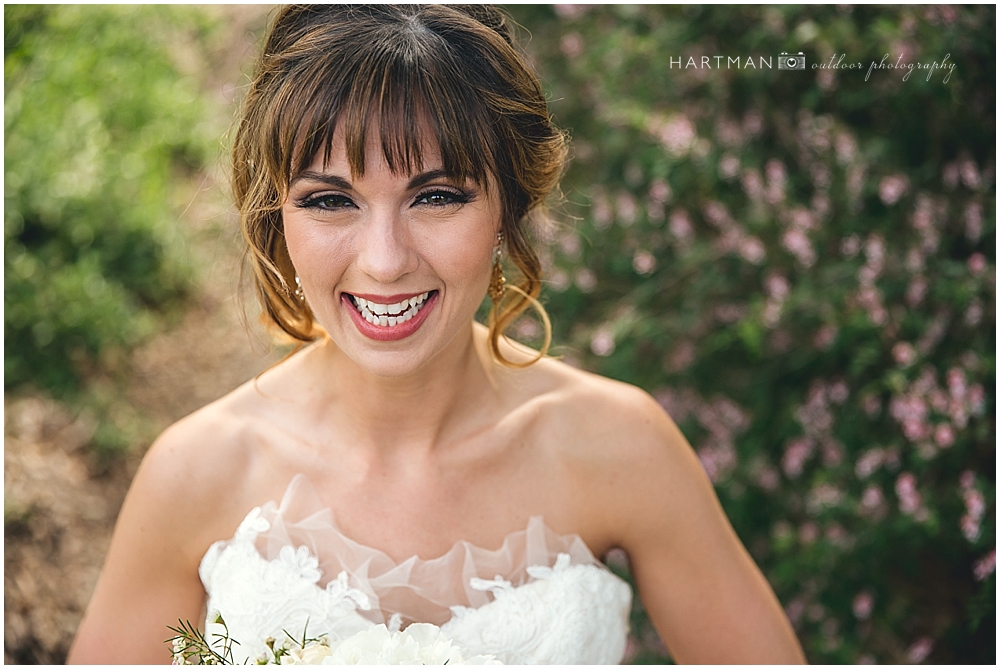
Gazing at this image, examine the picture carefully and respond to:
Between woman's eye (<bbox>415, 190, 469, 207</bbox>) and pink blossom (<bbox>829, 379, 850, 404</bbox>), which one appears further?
pink blossom (<bbox>829, 379, 850, 404</bbox>)

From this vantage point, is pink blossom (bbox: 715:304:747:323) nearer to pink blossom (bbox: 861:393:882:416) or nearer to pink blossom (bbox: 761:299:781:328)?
pink blossom (bbox: 761:299:781:328)

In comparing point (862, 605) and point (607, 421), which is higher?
point (607, 421)

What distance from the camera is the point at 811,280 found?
255cm

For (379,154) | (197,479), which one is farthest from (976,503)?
(197,479)

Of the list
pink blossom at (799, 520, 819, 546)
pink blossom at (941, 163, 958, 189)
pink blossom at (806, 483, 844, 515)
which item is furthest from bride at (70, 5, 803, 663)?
pink blossom at (941, 163, 958, 189)

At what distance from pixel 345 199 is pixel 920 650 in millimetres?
1934

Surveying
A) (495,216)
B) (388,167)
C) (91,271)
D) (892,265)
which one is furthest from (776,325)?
(91,271)

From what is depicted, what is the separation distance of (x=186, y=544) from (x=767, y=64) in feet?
6.52

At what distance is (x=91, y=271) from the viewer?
13.6 feet

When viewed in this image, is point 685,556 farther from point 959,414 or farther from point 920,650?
point 920,650

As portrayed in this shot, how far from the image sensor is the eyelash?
1517 mm

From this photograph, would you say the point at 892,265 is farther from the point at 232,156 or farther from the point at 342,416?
the point at 232,156

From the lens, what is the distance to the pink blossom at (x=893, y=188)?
7.99 ft

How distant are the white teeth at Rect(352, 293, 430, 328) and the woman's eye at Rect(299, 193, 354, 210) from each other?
0.16m
